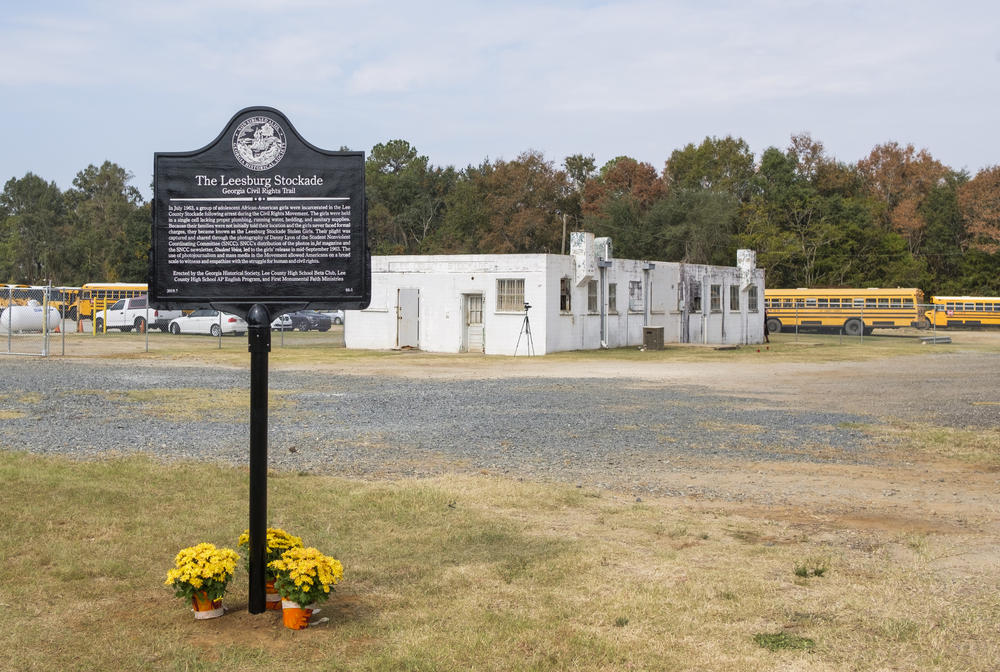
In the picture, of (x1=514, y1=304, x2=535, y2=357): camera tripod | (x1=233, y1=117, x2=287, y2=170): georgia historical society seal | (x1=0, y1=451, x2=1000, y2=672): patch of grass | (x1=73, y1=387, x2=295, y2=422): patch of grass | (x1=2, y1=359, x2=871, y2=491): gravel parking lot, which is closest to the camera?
(x1=0, y1=451, x2=1000, y2=672): patch of grass

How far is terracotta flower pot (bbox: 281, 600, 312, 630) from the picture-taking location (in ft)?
17.7

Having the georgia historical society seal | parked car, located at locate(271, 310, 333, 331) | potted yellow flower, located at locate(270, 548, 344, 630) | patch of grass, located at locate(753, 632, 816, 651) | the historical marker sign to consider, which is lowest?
patch of grass, located at locate(753, 632, 816, 651)

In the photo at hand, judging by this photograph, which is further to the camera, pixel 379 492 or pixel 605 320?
pixel 605 320

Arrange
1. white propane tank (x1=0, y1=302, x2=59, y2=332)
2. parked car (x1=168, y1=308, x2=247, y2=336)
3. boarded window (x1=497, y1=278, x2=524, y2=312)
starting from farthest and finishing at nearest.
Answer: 1. parked car (x1=168, y1=308, x2=247, y2=336)
2. white propane tank (x1=0, y1=302, x2=59, y2=332)
3. boarded window (x1=497, y1=278, x2=524, y2=312)

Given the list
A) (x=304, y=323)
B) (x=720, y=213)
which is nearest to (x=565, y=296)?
(x=304, y=323)

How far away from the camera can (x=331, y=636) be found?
5.31 metres

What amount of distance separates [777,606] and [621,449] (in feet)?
19.5

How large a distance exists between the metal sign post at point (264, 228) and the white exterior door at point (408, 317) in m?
28.4

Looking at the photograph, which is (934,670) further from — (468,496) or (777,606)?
(468,496)

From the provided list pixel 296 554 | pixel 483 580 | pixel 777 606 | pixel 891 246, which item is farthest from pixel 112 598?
pixel 891 246

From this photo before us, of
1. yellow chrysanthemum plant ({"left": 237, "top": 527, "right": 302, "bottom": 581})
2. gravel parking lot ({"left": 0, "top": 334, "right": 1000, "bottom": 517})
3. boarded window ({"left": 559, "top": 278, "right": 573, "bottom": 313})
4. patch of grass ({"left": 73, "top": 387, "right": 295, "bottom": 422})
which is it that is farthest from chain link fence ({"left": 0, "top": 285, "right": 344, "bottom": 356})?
yellow chrysanthemum plant ({"left": 237, "top": 527, "right": 302, "bottom": 581})

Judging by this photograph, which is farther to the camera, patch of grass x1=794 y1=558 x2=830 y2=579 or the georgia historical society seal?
patch of grass x1=794 y1=558 x2=830 y2=579

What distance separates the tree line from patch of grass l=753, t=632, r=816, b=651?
65.4m

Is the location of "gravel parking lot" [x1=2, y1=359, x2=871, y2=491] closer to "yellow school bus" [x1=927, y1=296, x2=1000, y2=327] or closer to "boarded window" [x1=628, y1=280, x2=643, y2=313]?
"boarded window" [x1=628, y1=280, x2=643, y2=313]
